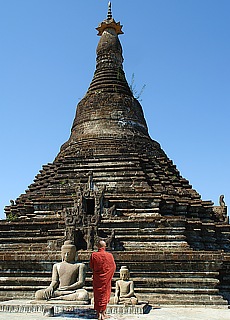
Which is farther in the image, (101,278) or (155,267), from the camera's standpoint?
(155,267)

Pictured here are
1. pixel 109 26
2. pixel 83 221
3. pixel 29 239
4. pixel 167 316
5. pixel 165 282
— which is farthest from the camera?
pixel 109 26

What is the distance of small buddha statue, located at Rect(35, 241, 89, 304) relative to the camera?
31.6 feet

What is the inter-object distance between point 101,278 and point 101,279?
2 cm


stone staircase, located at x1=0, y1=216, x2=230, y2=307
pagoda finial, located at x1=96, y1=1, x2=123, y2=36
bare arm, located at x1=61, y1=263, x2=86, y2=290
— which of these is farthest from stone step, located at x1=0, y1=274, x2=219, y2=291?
pagoda finial, located at x1=96, y1=1, x2=123, y2=36

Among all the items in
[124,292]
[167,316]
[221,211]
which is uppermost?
[221,211]

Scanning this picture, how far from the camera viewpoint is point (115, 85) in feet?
81.8

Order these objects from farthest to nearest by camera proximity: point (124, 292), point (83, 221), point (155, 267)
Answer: point (83, 221) → point (155, 267) → point (124, 292)

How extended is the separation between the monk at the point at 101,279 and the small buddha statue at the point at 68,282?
5.67ft

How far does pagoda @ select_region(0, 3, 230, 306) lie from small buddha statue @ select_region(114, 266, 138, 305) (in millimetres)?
2129

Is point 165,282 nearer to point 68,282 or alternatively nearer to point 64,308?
point 68,282

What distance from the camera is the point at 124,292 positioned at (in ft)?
33.5

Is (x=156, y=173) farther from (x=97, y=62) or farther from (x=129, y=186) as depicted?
(x=97, y=62)

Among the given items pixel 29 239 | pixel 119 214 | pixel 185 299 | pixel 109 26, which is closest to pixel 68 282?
pixel 185 299

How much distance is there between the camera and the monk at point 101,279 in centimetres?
788
